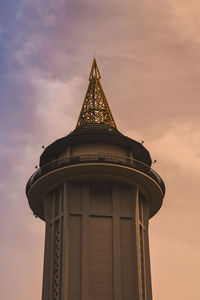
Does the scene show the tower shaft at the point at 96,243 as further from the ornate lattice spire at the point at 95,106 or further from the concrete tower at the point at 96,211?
the ornate lattice spire at the point at 95,106

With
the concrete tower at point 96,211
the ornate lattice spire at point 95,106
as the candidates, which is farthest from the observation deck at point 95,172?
the ornate lattice spire at point 95,106

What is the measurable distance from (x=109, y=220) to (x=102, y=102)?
16.5 m

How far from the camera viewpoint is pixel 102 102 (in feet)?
184

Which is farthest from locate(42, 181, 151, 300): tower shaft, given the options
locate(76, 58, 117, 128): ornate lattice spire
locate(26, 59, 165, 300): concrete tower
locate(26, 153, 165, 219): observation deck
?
locate(76, 58, 117, 128): ornate lattice spire

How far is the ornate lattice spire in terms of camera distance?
176ft

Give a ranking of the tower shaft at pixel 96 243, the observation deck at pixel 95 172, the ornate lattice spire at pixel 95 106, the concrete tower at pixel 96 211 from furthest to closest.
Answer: the ornate lattice spire at pixel 95 106 → the observation deck at pixel 95 172 → the concrete tower at pixel 96 211 → the tower shaft at pixel 96 243

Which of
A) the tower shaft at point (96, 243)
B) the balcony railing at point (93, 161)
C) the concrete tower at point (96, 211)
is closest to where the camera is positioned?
the tower shaft at point (96, 243)

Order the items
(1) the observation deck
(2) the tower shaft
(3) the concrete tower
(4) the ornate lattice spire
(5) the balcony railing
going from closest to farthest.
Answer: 1. (2) the tower shaft
2. (3) the concrete tower
3. (1) the observation deck
4. (5) the balcony railing
5. (4) the ornate lattice spire

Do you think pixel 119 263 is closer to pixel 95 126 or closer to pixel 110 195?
pixel 110 195

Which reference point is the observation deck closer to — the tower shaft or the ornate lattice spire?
the tower shaft

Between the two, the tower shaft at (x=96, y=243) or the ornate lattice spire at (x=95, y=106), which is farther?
the ornate lattice spire at (x=95, y=106)

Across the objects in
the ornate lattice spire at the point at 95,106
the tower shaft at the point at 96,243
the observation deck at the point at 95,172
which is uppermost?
the ornate lattice spire at the point at 95,106

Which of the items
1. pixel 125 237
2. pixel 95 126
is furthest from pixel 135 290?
pixel 95 126

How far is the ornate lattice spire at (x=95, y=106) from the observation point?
5350 centimetres
